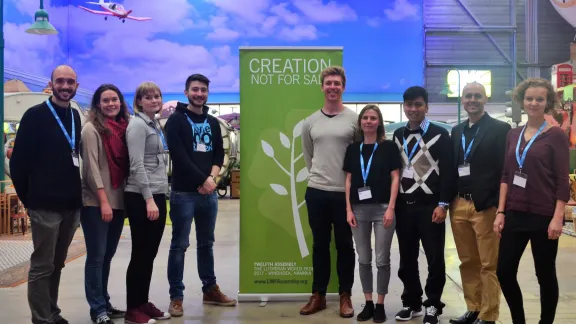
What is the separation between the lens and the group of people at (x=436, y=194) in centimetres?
297

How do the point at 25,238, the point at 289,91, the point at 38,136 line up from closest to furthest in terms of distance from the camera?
the point at 38,136, the point at 289,91, the point at 25,238

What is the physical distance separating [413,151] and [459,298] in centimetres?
160

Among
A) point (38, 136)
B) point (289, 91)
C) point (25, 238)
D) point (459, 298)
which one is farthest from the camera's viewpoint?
point (25, 238)

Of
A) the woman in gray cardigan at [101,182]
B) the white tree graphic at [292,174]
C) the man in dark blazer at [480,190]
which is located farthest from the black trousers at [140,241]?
the man in dark blazer at [480,190]

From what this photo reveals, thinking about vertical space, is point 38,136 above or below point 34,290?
above

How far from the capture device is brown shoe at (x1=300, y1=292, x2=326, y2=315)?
394cm

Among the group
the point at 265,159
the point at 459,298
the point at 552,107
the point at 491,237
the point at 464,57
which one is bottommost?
the point at 459,298

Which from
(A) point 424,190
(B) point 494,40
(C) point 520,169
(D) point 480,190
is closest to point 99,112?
(A) point 424,190

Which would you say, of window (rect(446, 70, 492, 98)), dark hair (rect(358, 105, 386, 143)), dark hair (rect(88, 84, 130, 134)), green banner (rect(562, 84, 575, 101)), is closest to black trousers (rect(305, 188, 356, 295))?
dark hair (rect(358, 105, 386, 143))

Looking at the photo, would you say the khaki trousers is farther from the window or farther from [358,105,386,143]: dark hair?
the window

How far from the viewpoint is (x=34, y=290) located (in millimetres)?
3295

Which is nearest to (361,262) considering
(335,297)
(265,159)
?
(335,297)

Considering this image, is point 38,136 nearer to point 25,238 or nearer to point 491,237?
point 491,237

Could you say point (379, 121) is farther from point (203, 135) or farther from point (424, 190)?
point (203, 135)
